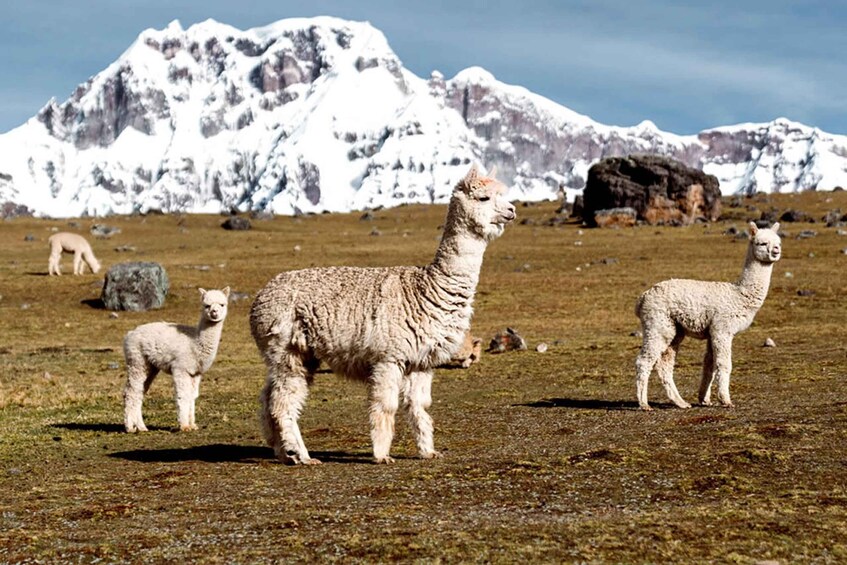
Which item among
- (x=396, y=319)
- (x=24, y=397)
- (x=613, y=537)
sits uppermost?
(x=396, y=319)

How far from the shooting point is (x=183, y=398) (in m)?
20.6

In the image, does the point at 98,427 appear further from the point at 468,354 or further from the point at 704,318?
the point at 468,354

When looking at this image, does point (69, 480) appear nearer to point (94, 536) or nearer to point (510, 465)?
point (94, 536)

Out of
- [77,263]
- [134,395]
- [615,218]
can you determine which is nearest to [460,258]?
[134,395]

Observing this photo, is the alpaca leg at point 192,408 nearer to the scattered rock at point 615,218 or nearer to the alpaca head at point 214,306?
the alpaca head at point 214,306

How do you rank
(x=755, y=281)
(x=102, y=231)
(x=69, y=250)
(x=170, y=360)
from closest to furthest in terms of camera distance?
1. (x=755, y=281)
2. (x=170, y=360)
3. (x=69, y=250)
4. (x=102, y=231)

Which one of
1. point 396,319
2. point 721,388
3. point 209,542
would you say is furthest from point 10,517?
point 721,388

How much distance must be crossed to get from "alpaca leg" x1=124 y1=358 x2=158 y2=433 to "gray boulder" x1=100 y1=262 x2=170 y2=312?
91.4 ft

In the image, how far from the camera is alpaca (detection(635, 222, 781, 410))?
64.0 feet

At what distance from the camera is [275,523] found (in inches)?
422

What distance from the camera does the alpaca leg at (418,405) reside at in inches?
578

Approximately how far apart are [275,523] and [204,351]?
10.5 meters

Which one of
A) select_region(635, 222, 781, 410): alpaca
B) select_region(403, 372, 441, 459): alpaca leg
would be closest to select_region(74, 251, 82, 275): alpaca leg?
select_region(635, 222, 781, 410): alpaca

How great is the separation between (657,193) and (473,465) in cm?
7722
